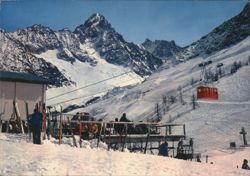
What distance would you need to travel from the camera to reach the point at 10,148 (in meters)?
18.1

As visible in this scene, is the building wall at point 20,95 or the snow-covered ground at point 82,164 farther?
the building wall at point 20,95

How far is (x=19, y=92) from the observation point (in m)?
32.1

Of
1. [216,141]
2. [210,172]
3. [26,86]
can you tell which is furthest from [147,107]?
[210,172]

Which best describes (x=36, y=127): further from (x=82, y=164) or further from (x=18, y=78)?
(x=18, y=78)

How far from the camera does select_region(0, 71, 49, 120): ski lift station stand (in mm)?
30719

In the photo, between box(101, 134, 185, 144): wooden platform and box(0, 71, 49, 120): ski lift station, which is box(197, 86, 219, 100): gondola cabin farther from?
box(0, 71, 49, 120): ski lift station

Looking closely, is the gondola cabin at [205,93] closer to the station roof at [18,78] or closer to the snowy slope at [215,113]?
the snowy slope at [215,113]

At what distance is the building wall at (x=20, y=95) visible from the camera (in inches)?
1209

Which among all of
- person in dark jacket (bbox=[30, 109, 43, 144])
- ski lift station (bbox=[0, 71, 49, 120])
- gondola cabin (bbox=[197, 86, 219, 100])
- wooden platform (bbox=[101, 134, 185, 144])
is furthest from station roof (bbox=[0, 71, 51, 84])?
gondola cabin (bbox=[197, 86, 219, 100])

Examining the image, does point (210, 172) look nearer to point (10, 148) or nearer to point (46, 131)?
point (10, 148)

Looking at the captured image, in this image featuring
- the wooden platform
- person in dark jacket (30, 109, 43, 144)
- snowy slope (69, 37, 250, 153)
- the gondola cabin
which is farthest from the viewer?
snowy slope (69, 37, 250, 153)

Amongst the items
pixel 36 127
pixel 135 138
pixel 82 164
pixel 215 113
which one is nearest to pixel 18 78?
pixel 135 138

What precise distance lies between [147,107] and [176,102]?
2502 centimetres

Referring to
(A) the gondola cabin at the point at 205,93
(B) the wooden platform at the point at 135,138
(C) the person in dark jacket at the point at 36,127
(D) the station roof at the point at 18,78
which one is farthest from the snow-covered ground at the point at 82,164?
(A) the gondola cabin at the point at 205,93
